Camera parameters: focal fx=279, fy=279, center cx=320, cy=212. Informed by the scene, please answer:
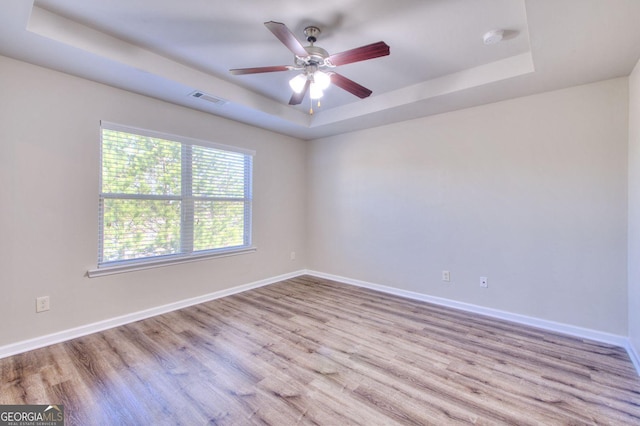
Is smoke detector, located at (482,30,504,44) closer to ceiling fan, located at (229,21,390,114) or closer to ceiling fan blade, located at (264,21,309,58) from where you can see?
ceiling fan, located at (229,21,390,114)

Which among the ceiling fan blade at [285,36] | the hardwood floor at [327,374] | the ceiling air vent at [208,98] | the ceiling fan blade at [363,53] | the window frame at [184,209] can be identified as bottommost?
the hardwood floor at [327,374]

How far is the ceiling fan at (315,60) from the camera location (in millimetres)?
1798

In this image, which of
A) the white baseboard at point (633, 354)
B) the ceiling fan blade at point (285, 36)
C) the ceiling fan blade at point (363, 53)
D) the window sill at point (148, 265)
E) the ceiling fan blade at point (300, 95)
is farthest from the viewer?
the window sill at point (148, 265)

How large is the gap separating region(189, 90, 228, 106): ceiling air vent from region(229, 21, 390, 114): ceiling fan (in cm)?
97

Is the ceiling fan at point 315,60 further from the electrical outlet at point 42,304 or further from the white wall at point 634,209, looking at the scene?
the electrical outlet at point 42,304

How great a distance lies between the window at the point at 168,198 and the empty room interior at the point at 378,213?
0.02 meters

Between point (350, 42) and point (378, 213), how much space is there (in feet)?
7.69

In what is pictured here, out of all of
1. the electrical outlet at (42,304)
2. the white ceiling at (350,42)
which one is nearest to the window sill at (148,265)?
the electrical outlet at (42,304)

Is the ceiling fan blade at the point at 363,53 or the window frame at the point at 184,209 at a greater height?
the ceiling fan blade at the point at 363,53

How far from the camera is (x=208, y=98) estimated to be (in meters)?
3.10

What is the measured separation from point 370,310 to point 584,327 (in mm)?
2017

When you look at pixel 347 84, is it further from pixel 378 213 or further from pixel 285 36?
pixel 378 213

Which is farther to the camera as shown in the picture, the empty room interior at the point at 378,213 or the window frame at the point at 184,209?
the window frame at the point at 184,209

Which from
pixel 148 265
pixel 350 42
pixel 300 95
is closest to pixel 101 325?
Answer: pixel 148 265
